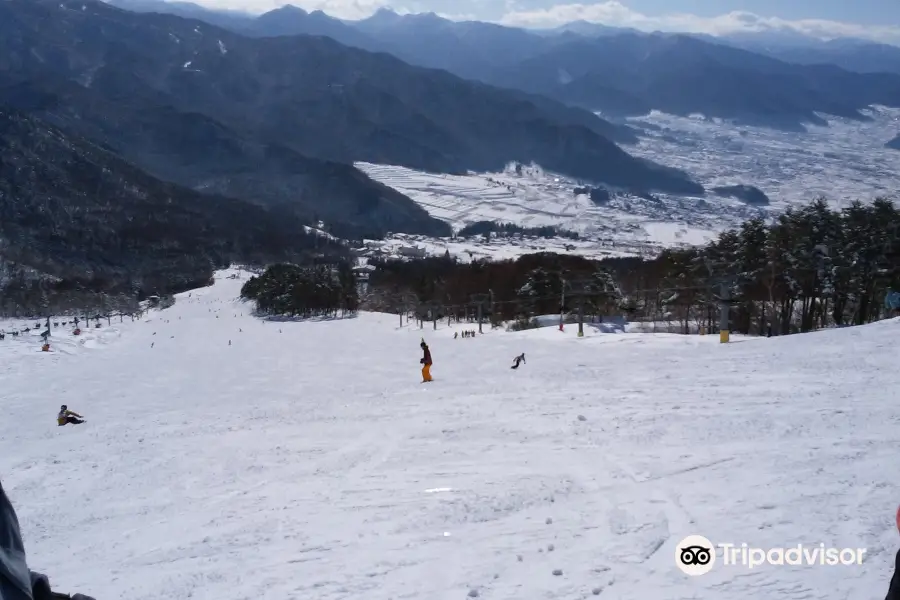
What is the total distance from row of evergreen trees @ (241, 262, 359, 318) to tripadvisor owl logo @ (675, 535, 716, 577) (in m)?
67.8

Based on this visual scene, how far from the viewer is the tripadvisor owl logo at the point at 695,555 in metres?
5.87

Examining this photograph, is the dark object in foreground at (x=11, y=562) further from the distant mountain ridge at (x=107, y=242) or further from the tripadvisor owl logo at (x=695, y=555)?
the distant mountain ridge at (x=107, y=242)

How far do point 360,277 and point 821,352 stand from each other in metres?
103

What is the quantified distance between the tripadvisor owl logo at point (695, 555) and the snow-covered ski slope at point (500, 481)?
0.37ft

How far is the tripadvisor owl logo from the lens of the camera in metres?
5.87

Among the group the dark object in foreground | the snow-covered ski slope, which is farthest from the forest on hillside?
the dark object in foreground

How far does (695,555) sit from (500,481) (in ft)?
10.7

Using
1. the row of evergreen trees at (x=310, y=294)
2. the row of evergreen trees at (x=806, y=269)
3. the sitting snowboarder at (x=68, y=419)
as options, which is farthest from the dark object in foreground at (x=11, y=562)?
the row of evergreen trees at (x=310, y=294)

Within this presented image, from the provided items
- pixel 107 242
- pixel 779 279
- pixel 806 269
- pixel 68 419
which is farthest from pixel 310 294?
pixel 107 242

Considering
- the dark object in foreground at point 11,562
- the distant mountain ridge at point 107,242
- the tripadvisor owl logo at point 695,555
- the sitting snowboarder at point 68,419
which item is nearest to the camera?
the dark object in foreground at point 11,562

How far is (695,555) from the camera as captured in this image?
6074 mm

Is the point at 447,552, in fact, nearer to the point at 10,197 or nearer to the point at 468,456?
the point at 468,456

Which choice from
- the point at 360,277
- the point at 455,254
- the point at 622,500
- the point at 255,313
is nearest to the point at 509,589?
the point at 622,500

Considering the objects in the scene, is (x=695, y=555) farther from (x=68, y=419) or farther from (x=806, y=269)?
(x=806, y=269)
